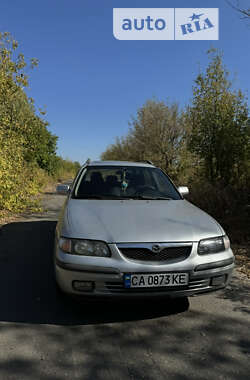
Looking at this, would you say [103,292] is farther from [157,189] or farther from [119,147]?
[119,147]

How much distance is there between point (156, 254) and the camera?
2.46m

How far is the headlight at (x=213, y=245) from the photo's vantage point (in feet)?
8.45

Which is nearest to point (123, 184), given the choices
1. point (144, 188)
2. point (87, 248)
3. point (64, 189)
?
point (144, 188)

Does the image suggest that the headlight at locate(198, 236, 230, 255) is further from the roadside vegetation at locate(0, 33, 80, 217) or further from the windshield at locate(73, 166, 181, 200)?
the roadside vegetation at locate(0, 33, 80, 217)

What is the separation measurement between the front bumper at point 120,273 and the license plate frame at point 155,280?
28 mm

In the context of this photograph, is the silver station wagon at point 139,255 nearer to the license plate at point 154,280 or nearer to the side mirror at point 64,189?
the license plate at point 154,280

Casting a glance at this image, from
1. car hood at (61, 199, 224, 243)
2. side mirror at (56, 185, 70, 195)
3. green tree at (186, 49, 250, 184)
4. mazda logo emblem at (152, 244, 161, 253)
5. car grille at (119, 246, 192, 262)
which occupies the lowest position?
car grille at (119, 246, 192, 262)

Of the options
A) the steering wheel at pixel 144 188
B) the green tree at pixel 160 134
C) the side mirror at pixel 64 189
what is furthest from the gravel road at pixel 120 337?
the green tree at pixel 160 134

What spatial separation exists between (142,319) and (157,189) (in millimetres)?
1875

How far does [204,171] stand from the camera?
32.0 feet

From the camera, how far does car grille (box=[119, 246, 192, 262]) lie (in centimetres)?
244

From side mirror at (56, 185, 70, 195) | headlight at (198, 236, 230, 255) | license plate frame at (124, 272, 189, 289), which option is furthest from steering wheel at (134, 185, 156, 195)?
license plate frame at (124, 272, 189, 289)

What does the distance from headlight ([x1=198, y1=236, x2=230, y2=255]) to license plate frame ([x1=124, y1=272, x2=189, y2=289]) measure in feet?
0.95

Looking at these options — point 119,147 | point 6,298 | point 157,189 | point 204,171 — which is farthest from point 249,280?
point 119,147
